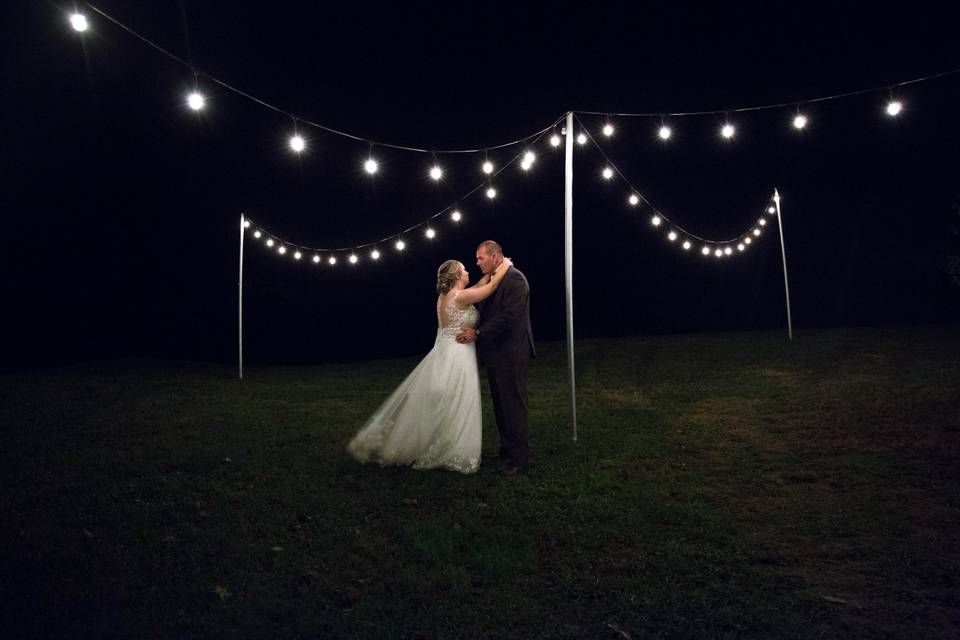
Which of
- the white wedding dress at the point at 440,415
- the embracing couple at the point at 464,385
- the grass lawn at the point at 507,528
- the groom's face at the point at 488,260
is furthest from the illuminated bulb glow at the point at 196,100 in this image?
the grass lawn at the point at 507,528

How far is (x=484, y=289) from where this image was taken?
6.35 metres

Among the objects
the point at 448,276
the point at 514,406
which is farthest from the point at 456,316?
the point at 514,406

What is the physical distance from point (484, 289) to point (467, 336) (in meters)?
0.46

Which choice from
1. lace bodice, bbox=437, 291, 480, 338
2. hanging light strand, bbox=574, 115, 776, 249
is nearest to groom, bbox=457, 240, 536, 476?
lace bodice, bbox=437, 291, 480, 338

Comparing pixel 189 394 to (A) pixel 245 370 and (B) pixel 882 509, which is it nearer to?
(A) pixel 245 370

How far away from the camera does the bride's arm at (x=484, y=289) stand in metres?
6.35

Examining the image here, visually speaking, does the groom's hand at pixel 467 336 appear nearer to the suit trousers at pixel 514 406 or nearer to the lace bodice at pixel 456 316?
the lace bodice at pixel 456 316

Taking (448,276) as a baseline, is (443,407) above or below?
below

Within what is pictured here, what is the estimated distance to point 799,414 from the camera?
9.09m

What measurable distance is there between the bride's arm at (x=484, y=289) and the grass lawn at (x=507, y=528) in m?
1.52

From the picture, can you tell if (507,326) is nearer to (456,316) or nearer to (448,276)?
(456,316)

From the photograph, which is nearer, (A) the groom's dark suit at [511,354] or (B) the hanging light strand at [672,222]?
(A) the groom's dark suit at [511,354]

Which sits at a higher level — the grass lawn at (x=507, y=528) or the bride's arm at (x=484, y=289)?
the bride's arm at (x=484, y=289)

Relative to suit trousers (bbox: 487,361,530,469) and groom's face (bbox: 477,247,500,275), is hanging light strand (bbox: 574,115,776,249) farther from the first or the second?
suit trousers (bbox: 487,361,530,469)
